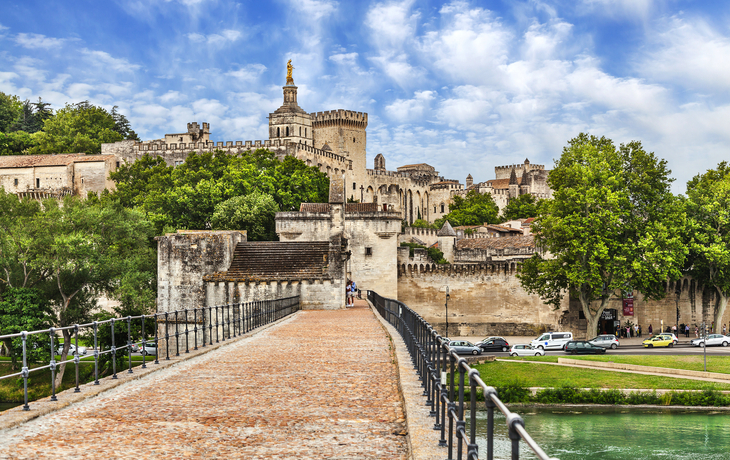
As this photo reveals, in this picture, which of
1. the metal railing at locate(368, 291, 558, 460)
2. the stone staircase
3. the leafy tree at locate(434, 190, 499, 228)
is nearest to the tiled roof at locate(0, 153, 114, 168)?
the leafy tree at locate(434, 190, 499, 228)

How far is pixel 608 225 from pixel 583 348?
7.18 metres

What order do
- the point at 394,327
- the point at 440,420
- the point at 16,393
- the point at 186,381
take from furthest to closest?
the point at 16,393
the point at 394,327
the point at 186,381
the point at 440,420

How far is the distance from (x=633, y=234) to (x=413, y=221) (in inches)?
2787

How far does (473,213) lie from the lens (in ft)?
338

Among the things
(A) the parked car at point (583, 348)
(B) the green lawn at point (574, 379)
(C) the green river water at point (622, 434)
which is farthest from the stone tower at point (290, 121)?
(C) the green river water at point (622, 434)

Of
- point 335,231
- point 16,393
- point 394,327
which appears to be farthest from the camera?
point 335,231

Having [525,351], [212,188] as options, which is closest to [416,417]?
[525,351]

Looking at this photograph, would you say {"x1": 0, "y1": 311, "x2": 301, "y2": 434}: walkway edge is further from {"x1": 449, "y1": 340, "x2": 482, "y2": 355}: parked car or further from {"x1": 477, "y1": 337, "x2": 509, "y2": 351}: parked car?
{"x1": 477, "y1": 337, "x2": 509, "y2": 351}: parked car

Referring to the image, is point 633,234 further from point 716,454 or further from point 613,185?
point 716,454

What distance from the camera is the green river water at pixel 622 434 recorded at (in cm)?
2238

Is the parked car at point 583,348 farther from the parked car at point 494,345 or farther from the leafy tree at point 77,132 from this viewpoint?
the leafy tree at point 77,132

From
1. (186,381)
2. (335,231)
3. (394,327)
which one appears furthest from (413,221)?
(186,381)

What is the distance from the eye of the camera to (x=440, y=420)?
7.34m

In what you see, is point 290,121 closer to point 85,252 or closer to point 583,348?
point 85,252
